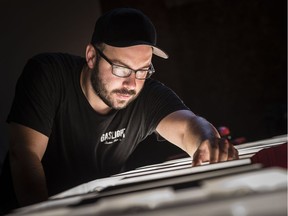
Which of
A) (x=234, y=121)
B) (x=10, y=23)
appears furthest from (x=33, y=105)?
(x=234, y=121)

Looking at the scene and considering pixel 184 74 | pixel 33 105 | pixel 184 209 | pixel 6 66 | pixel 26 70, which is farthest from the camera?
pixel 184 74

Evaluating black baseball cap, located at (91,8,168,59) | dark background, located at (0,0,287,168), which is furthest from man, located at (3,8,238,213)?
dark background, located at (0,0,287,168)

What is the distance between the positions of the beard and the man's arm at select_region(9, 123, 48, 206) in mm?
269

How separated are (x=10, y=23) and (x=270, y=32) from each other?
5.32 feet

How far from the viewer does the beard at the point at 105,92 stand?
1.37 metres

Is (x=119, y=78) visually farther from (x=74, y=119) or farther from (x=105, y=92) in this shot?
(x=74, y=119)

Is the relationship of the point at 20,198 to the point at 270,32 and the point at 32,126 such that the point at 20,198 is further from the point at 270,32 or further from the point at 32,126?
the point at 270,32

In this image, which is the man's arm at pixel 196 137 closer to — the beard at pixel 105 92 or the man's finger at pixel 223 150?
the man's finger at pixel 223 150

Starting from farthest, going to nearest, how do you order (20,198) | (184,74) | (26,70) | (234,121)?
1. (234,121)
2. (184,74)
3. (26,70)
4. (20,198)

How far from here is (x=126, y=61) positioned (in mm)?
1318

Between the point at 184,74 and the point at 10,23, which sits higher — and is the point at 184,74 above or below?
below

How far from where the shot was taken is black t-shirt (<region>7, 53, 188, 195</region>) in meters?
1.22

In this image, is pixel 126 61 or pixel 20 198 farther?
pixel 126 61

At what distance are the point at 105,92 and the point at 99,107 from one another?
0.19 ft
